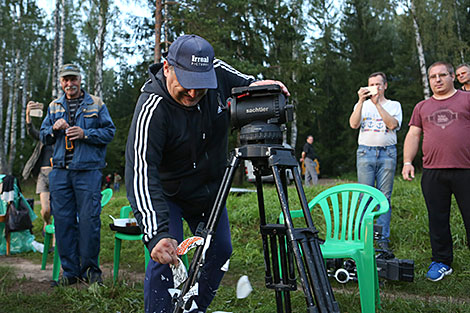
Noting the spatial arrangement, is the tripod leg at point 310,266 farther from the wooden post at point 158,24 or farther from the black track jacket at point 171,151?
the wooden post at point 158,24

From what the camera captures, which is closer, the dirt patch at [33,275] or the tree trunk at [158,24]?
the dirt patch at [33,275]

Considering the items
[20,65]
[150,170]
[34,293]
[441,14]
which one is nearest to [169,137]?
[150,170]

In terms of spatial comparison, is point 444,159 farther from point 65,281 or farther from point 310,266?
point 65,281

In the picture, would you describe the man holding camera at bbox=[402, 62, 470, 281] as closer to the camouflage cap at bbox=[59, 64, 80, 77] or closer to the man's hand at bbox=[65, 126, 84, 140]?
the man's hand at bbox=[65, 126, 84, 140]

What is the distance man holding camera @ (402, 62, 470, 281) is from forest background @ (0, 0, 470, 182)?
413 inches

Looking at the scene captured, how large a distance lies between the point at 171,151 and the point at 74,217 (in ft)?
7.57

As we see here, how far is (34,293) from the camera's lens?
12.2 ft

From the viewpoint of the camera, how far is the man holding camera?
3773 mm

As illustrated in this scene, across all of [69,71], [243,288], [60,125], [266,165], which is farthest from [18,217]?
[266,165]

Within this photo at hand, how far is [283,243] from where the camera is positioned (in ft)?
6.56

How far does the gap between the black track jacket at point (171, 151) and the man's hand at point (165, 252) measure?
4 centimetres

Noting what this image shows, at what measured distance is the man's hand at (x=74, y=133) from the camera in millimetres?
3893

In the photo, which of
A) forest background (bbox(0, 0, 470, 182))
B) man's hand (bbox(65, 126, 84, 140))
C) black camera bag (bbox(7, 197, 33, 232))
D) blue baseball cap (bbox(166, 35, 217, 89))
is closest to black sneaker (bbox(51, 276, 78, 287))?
man's hand (bbox(65, 126, 84, 140))

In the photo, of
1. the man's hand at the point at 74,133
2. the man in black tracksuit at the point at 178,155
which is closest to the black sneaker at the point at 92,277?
the man's hand at the point at 74,133
